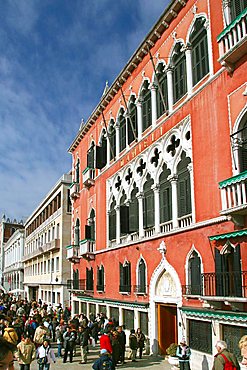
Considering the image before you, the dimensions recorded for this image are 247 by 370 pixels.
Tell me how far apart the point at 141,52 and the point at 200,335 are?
1274 cm

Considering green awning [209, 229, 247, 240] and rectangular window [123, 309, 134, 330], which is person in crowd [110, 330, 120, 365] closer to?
rectangular window [123, 309, 134, 330]

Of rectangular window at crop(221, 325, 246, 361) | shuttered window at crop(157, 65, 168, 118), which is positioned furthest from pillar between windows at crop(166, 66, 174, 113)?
rectangular window at crop(221, 325, 246, 361)

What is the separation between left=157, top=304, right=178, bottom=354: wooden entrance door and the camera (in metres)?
16.7

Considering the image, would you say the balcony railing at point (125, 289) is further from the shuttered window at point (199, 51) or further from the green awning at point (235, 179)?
the shuttered window at point (199, 51)

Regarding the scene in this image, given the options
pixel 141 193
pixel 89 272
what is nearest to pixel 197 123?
pixel 141 193

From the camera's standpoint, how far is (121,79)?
22609mm

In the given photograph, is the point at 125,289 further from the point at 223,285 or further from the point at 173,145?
the point at 223,285

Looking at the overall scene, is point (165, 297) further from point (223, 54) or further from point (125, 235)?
point (223, 54)

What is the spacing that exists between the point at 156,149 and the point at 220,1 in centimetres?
644

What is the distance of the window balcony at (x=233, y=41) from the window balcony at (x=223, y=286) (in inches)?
246

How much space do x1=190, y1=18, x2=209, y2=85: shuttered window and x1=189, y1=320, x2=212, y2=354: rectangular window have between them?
8.39 meters

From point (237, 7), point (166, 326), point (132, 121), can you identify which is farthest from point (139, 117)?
point (166, 326)

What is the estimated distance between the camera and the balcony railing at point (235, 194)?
11.5m

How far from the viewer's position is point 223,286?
12.6m
